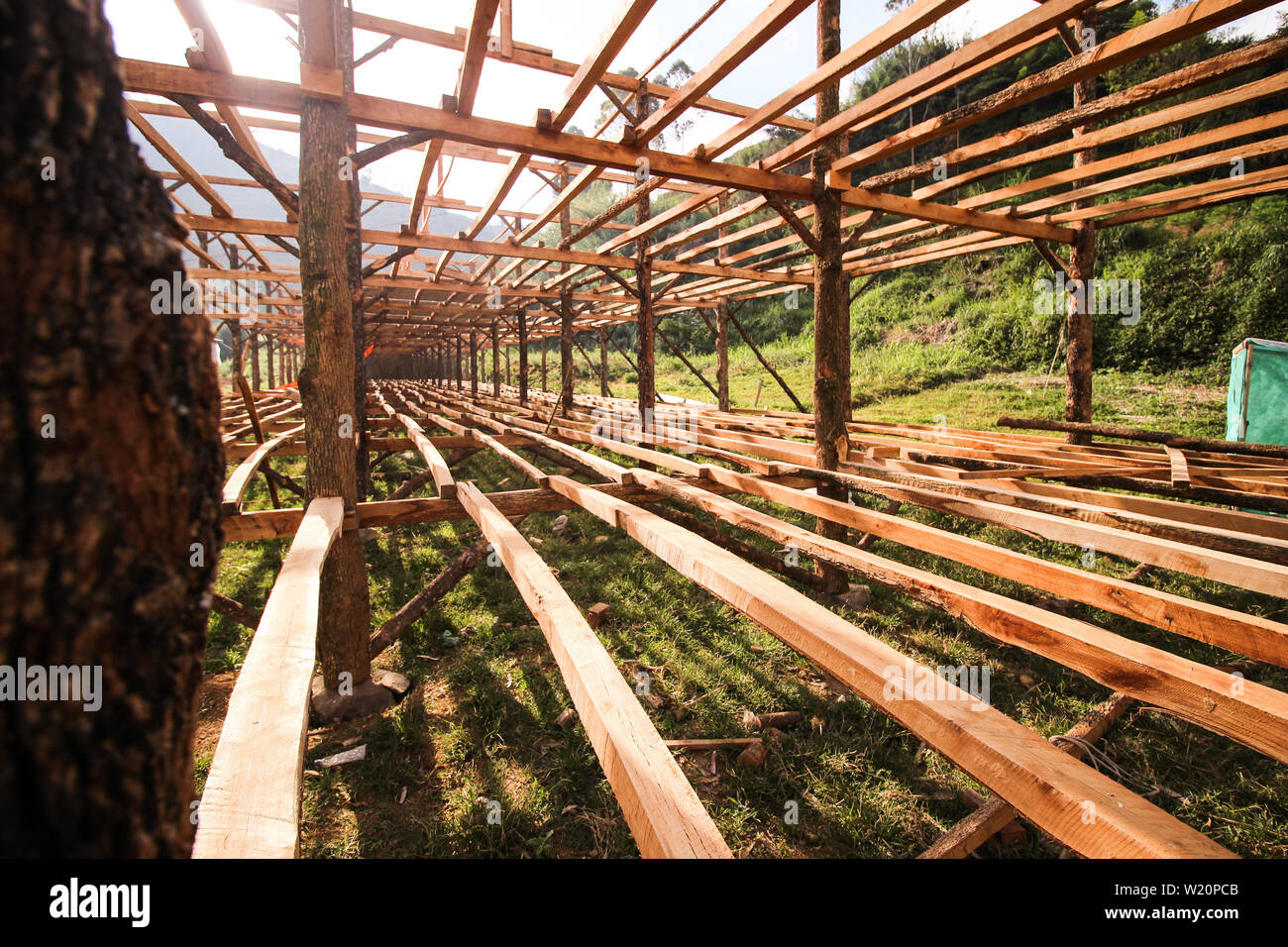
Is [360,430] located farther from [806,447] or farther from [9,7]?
[9,7]

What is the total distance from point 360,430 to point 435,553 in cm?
175

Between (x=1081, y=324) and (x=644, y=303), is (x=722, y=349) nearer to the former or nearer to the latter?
(x=644, y=303)

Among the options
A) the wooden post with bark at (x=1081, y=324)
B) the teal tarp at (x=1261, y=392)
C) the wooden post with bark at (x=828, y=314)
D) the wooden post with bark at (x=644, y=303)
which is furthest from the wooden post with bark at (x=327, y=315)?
the teal tarp at (x=1261, y=392)

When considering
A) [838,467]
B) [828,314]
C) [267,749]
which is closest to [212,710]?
[267,749]

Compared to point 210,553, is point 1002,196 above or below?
above

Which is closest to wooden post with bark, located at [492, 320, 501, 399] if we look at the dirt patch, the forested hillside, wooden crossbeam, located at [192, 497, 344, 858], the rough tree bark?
the forested hillside

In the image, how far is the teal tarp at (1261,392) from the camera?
632 cm

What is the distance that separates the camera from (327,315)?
3406 millimetres

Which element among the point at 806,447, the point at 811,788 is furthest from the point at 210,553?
the point at 806,447

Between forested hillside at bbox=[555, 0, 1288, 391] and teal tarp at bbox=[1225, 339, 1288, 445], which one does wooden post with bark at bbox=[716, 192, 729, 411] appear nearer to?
forested hillside at bbox=[555, 0, 1288, 391]

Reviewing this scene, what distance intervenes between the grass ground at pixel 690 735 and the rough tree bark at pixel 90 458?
2537 mm

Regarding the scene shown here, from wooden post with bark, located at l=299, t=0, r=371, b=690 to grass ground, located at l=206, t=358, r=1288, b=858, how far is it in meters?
1.00
